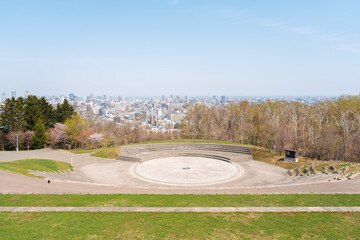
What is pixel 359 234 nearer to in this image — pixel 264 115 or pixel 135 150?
pixel 135 150

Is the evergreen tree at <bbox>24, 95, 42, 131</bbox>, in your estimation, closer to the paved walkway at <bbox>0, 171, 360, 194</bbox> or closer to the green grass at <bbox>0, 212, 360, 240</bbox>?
the paved walkway at <bbox>0, 171, 360, 194</bbox>

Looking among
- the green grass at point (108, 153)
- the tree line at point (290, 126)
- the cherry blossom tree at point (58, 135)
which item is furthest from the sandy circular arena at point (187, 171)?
the cherry blossom tree at point (58, 135)

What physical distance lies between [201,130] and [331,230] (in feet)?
134

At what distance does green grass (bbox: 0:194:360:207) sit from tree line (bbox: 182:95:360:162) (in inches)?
688

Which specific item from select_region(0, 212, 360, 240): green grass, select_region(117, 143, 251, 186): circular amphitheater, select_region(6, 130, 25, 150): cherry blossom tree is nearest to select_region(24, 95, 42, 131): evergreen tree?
select_region(6, 130, 25, 150): cherry blossom tree

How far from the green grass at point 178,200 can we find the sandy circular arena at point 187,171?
624cm

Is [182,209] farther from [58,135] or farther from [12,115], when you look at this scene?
[12,115]

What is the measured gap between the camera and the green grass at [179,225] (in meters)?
8.51

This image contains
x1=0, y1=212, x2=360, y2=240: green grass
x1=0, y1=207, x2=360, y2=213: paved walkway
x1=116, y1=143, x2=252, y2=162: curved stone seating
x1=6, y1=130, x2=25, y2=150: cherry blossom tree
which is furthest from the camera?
x1=6, y1=130, x2=25, y2=150: cherry blossom tree

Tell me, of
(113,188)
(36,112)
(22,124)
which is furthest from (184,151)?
(22,124)

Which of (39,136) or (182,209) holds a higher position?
(39,136)

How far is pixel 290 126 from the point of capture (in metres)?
31.8

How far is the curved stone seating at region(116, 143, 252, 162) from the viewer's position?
92.1 feet

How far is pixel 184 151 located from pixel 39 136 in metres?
25.6
